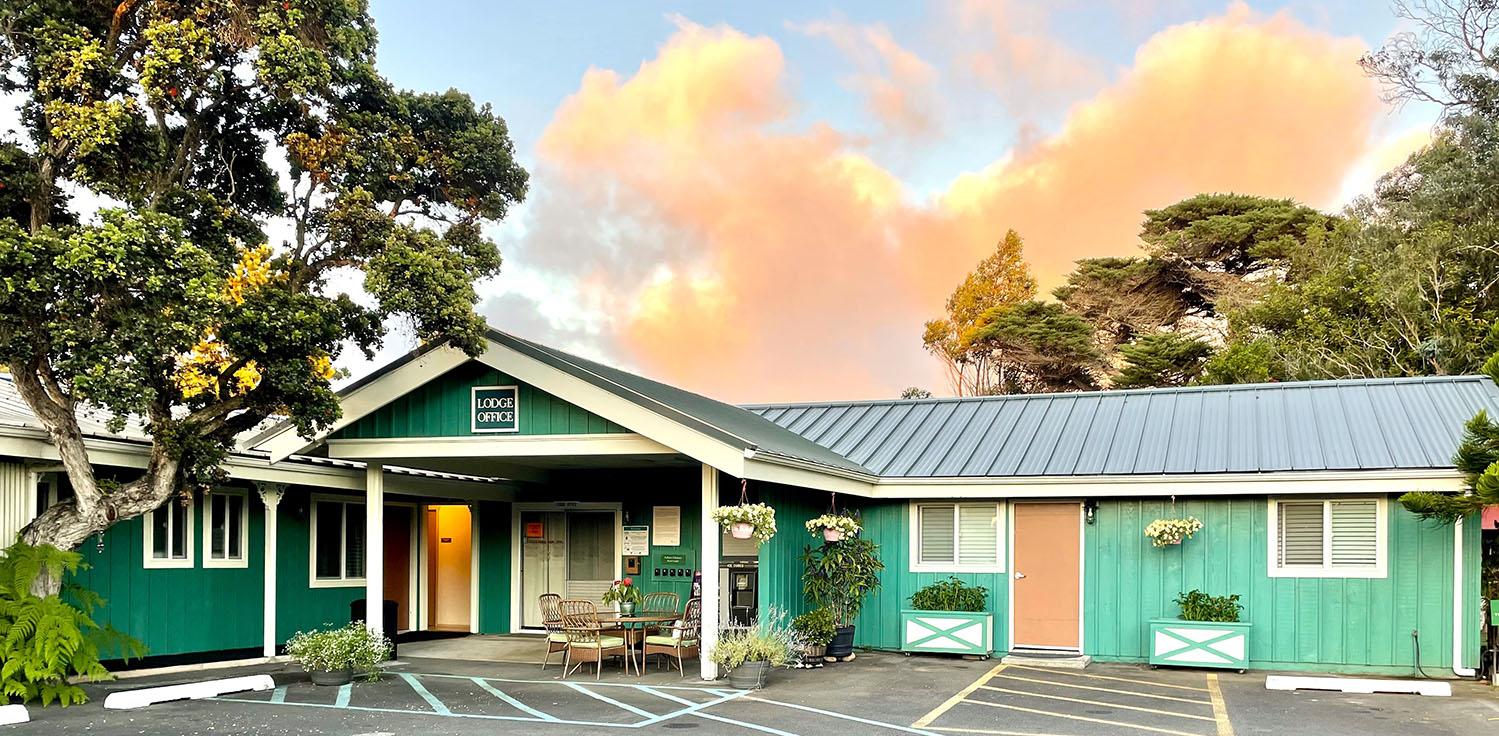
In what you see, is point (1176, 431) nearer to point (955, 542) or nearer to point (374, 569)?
point (955, 542)

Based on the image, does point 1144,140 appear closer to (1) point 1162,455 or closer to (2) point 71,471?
(1) point 1162,455

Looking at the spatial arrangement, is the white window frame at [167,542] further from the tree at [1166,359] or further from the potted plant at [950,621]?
the tree at [1166,359]

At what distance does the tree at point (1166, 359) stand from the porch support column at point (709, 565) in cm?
2318

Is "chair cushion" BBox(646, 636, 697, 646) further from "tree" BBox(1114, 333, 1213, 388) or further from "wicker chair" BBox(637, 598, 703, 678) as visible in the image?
"tree" BBox(1114, 333, 1213, 388)

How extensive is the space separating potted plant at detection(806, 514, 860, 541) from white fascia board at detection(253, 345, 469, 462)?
460 cm

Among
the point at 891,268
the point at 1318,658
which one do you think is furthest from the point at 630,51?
the point at 891,268

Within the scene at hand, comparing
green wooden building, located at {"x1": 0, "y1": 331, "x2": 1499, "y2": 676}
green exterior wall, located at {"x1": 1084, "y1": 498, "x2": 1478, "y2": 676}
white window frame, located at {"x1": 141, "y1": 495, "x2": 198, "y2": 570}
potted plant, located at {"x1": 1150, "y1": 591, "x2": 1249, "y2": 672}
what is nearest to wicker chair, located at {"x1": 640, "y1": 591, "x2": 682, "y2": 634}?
green wooden building, located at {"x1": 0, "y1": 331, "x2": 1499, "y2": 676}

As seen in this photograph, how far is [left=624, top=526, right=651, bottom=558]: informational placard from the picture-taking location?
16172mm

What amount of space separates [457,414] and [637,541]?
4468 mm

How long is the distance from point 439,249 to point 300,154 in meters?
1.75

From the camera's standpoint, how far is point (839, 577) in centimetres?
1417

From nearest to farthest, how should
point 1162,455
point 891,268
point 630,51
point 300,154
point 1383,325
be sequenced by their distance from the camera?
point 300,154
point 1162,455
point 630,51
point 1383,325
point 891,268

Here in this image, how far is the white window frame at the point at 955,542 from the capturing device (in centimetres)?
1441

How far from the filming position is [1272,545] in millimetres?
13164
